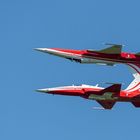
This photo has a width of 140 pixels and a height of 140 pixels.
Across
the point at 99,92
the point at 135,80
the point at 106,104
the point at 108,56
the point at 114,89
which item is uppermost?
the point at 108,56

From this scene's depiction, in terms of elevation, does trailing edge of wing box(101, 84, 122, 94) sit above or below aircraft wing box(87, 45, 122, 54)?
below

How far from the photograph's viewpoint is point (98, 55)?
118 m

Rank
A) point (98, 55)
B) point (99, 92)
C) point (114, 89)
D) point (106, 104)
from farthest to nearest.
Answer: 1. point (106, 104)
2. point (98, 55)
3. point (99, 92)
4. point (114, 89)

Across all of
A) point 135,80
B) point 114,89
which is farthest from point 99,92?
point 135,80

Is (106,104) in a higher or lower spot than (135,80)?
lower

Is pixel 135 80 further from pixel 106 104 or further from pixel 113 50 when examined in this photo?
pixel 113 50

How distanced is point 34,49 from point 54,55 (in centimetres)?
260

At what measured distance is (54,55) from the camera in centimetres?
11819

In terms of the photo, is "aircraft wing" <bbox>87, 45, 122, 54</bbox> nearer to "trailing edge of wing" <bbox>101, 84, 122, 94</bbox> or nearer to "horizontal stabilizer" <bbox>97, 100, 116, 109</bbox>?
"trailing edge of wing" <bbox>101, 84, 122, 94</bbox>

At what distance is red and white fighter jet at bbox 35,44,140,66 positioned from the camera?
385 feet

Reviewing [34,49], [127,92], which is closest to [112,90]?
[127,92]

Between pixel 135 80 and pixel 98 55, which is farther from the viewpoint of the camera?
pixel 135 80

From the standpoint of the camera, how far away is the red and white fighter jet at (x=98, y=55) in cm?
11750

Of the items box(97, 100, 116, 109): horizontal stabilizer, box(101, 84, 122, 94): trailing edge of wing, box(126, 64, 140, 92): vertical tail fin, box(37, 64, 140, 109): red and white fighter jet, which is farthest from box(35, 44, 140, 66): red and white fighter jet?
box(97, 100, 116, 109): horizontal stabilizer
